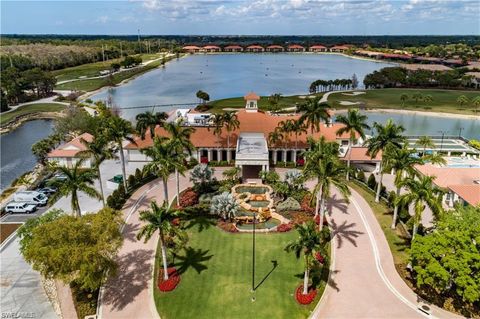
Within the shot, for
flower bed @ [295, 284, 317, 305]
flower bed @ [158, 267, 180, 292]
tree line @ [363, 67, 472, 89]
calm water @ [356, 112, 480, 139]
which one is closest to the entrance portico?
flower bed @ [158, 267, 180, 292]

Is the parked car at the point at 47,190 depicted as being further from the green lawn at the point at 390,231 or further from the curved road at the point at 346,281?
the green lawn at the point at 390,231

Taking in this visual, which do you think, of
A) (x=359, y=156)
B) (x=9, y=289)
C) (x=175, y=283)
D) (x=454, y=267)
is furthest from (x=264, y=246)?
(x=359, y=156)

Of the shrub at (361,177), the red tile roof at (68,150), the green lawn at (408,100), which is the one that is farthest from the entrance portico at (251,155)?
the green lawn at (408,100)

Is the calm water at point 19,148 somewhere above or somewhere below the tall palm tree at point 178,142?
below

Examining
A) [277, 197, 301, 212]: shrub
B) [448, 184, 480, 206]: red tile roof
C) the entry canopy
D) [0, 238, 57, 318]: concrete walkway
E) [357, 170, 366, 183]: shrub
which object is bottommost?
[0, 238, 57, 318]: concrete walkway

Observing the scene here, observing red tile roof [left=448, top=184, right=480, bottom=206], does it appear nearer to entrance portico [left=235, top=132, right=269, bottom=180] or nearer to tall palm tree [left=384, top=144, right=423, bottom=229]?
tall palm tree [left=384, top=144, right=423, bottom=229]
